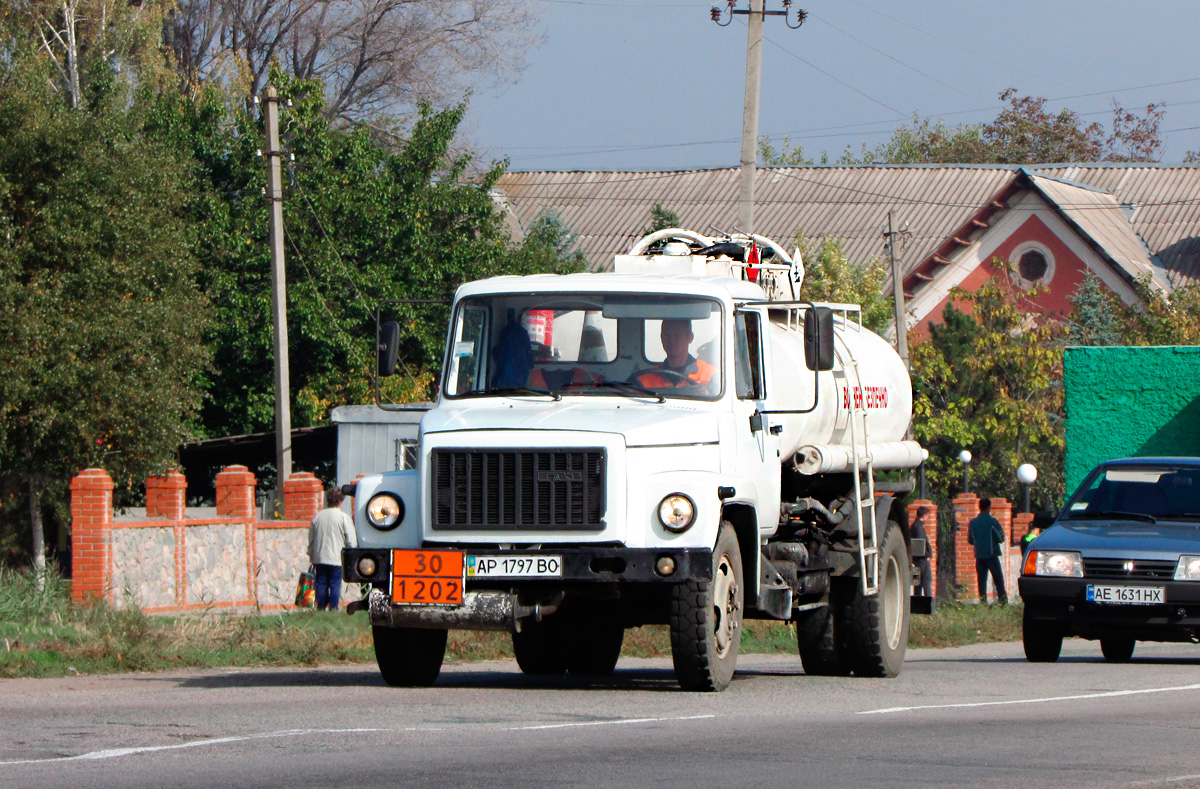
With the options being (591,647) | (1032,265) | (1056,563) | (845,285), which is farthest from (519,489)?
(1032,265)

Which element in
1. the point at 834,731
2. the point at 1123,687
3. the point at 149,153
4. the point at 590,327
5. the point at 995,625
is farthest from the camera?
the point at 149,153

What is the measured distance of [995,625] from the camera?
21.4 m

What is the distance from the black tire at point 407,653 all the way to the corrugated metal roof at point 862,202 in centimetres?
4219

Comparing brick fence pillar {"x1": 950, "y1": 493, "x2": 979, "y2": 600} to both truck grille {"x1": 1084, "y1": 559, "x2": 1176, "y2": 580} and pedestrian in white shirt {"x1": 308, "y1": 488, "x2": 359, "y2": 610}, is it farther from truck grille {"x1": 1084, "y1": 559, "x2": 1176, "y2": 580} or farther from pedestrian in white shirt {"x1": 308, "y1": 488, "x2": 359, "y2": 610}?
truck grille {"x1": 1084, "y1": 559, "x2": 1176, "y2": 580}

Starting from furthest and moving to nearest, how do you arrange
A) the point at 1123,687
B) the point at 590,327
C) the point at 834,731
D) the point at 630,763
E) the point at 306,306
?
the point at 306,306 → the point at 1123,687 → the point at 590,327 → the point at 834,731 → the point at 630,763

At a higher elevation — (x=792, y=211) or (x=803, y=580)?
(x=792, y=211)

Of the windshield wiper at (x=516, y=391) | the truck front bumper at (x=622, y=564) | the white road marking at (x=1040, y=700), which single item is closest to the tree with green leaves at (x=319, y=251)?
the windshield wiper at (x=516, y=391)

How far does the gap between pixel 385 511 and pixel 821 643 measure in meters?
4.10

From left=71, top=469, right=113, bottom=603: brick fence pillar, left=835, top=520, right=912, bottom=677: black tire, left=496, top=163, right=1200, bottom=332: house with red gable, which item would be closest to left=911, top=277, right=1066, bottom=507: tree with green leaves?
left=496, top=163, right=1200, bottom=332: house with red gable

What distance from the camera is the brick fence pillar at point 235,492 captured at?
2720 cm

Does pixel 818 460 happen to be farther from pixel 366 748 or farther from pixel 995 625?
pixel 995 625

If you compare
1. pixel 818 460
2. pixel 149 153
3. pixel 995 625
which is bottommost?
pixel 995 625

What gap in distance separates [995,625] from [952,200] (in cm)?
3877

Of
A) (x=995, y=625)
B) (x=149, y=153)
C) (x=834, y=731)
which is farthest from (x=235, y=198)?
(x=834, y=731)
